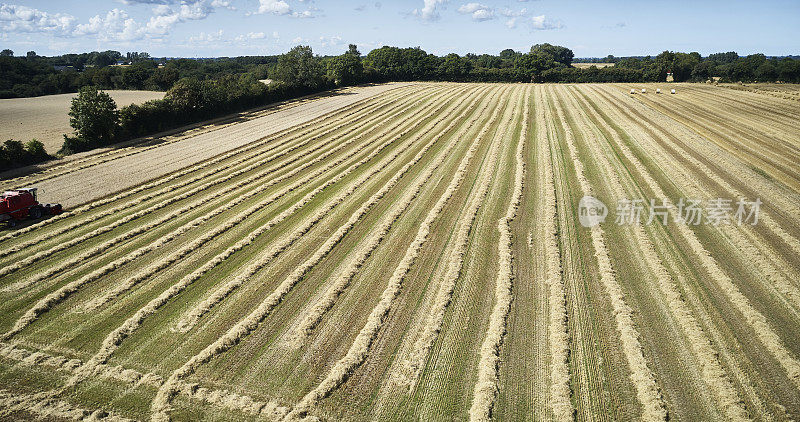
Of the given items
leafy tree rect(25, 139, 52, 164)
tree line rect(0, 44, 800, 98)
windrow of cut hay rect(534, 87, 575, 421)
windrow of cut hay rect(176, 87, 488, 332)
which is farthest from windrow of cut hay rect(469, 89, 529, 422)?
tree line rect(0, 44, 800, 98)

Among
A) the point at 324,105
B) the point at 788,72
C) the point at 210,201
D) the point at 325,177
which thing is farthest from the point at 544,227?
the point at 788,72

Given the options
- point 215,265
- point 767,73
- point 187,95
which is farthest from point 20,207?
point 767,73

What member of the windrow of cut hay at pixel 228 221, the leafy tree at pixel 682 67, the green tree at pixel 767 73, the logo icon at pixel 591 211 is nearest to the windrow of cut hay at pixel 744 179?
the logo icon at pixel 591 211

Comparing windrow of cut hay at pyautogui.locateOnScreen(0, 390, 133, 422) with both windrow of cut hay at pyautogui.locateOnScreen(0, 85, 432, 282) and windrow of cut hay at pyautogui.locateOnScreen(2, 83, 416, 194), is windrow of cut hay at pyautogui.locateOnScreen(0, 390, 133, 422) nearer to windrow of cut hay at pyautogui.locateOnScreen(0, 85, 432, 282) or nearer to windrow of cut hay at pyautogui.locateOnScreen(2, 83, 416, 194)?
windrow of cut hay at pyautogui.locateOnScreen(0, 85, 432, 282)

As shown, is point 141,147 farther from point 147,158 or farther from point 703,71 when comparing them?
point 703,71

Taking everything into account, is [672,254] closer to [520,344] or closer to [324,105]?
[520,344]
